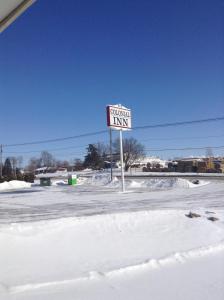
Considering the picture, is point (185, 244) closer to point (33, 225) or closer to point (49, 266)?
point (49, 266)

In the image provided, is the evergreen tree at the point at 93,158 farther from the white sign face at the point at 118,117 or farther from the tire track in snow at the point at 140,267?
the tire track in snow at the point at 140,267

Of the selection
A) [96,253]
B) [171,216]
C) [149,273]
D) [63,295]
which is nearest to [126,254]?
[96,253]

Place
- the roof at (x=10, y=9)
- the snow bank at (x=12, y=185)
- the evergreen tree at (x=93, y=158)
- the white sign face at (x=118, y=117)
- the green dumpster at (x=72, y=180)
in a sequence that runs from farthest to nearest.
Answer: the evergreen tree at (x=93, y=158), the green dumpster at (x=72, y=180), the snow bank at (x=12, y=185), the white sign face at (x=118, y=117), the roof at (x=10, y=9)

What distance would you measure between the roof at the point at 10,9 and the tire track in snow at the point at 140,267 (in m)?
3.98

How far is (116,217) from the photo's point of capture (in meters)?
10.6

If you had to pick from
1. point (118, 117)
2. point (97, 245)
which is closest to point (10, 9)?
point (97, 245)

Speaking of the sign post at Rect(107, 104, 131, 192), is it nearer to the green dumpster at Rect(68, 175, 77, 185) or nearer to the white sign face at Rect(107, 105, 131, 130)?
the white sign face at Rect(107, 105, 131, 130)

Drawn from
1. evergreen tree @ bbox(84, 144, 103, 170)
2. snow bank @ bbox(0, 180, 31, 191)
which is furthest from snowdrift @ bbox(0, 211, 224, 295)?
evergreen tree @ bbox(84, 144, 103, 170)

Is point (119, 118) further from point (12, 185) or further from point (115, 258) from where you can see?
point (115, 258)

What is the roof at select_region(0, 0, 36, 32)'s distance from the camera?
17.3ft

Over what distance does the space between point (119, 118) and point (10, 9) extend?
1933 centimetres

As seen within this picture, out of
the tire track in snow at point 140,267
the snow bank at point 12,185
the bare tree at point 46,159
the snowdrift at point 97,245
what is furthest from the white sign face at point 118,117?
the bare tree at point 46,159

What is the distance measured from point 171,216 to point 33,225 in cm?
411

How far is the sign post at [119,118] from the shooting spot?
950 inches
